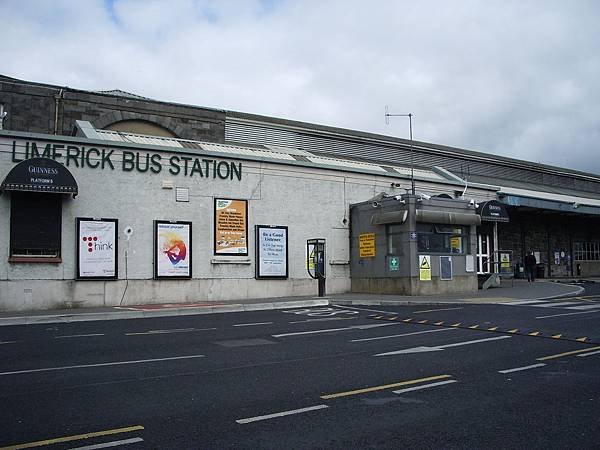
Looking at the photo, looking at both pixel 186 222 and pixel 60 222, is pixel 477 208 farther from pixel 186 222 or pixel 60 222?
pixel 60 222

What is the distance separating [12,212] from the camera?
18656 millimetres

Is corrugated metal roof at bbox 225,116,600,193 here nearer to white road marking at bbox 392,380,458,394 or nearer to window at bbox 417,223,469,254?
window at bbox 417,223,469,254

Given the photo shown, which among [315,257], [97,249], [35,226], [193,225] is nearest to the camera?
[35,226]

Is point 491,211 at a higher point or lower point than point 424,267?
higher

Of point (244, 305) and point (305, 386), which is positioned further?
point (244, 305)

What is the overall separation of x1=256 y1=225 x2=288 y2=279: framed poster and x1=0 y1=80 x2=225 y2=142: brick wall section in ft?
35.5

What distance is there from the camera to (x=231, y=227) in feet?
74.4

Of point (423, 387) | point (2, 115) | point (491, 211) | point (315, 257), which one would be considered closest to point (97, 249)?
point (315, 257)

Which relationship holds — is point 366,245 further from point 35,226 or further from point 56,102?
point 56,102

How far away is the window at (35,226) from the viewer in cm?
1867

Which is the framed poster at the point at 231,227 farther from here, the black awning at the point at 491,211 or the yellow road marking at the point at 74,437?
the yellow road marking at the point at 74,437

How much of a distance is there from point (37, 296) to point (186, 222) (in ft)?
18.7

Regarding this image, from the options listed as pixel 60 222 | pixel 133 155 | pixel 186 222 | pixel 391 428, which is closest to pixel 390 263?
pixel 186 222

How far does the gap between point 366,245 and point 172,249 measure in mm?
8620
